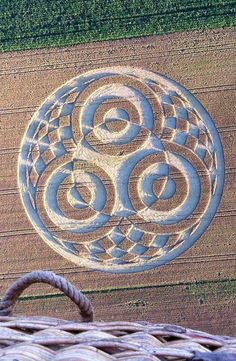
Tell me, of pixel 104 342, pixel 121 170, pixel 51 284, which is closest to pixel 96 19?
pixel 121 170

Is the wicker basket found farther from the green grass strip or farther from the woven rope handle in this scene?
the green grass strip

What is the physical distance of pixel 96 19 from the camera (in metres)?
1.54

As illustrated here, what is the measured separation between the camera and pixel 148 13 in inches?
60.1

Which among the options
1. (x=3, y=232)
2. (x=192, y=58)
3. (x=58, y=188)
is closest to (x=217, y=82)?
(x=192, y=58)

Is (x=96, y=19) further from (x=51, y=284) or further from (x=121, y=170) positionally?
(x=51, y=284)

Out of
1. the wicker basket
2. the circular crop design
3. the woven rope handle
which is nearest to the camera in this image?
the wicker basket

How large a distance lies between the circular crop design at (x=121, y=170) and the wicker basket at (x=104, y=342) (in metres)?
0.84

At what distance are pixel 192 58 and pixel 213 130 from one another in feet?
0.65

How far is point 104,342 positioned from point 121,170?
95 centimetres

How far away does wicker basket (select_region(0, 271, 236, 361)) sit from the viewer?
54 centimetres

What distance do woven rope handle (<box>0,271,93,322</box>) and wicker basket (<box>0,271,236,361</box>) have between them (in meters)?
0.04

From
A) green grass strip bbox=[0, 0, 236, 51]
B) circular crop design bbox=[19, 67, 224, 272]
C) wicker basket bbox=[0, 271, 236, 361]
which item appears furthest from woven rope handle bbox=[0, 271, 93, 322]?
green grass strip bbox=[0, 0, 236, 51]

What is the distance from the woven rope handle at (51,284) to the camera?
660mm

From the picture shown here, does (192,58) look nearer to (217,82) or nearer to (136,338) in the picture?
(217,82)
